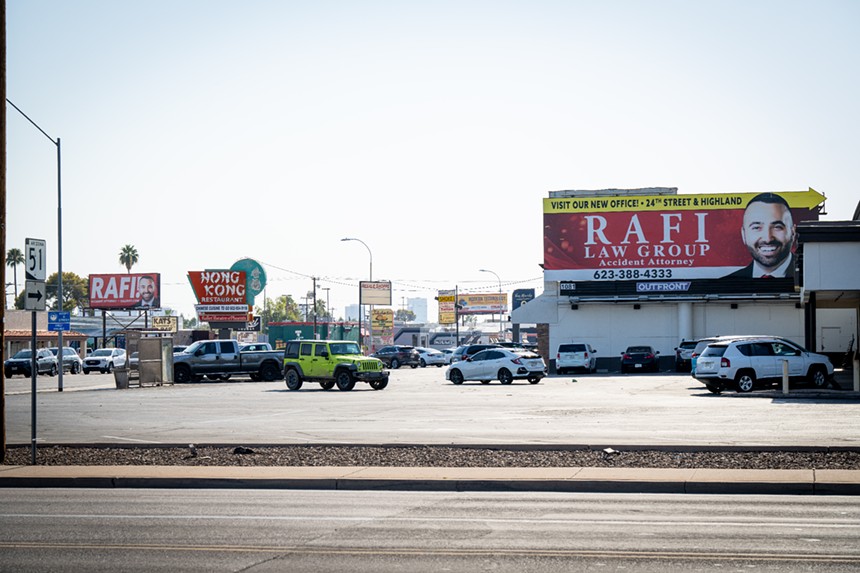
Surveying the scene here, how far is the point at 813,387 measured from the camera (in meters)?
33.0

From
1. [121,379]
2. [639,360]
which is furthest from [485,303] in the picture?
[121,379]

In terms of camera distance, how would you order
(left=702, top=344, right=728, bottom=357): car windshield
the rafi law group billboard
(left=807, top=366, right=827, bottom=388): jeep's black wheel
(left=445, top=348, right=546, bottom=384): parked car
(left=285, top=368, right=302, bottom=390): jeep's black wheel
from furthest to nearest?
the rafi law group billboard, (left=445, top=348, right=546, bottom=384): parked car, (left=285, top=368, right=302, bottom=390): jeep's black wheel, (left=807, top=366, right=827, bottom=388): jeep's black wheel, (left=702, top=344, right=728, bottom=357): car windshield

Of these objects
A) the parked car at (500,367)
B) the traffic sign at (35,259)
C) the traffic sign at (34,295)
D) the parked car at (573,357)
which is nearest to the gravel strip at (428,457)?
the traffic sign at (34,295)

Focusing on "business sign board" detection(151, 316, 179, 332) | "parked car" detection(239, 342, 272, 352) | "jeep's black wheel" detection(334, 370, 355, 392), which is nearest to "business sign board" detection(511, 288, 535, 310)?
"business sign board" detection(151, 316, 179, 332)

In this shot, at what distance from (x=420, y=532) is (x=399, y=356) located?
198ft

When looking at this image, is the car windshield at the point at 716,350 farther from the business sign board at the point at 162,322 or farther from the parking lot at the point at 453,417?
the business sign board at the point at 162,322

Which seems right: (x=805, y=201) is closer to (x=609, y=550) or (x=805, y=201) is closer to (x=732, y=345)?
(x=732, y=345)

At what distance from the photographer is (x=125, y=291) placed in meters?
90.4

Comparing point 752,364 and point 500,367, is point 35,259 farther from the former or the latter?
point 500,367

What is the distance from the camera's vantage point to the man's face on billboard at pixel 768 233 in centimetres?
5975

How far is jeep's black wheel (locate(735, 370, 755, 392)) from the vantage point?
105ft

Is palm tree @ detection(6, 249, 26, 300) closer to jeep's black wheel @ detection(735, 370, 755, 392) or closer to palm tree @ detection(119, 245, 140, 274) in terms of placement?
palm tree @ detection(119, 245, 140, 274)

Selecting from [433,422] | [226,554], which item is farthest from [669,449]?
[226,554]

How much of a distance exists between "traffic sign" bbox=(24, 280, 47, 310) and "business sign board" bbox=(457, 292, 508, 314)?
5564 inches
